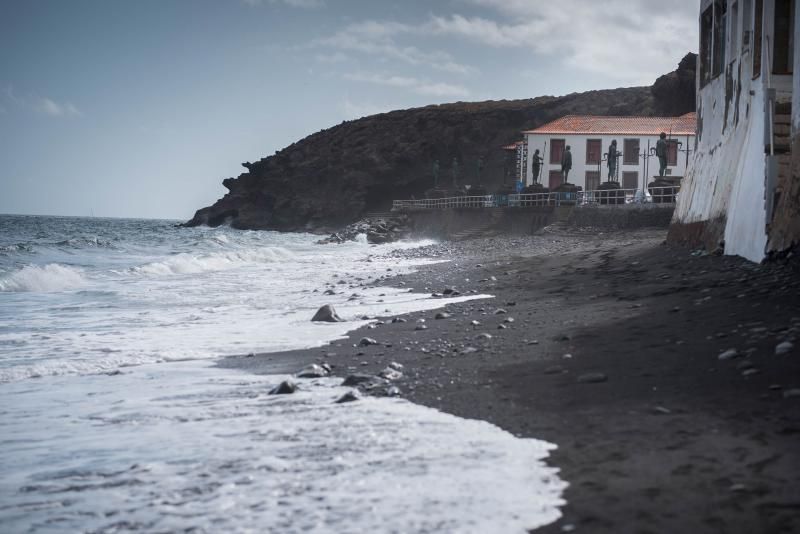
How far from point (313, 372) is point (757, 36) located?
8.75 metres


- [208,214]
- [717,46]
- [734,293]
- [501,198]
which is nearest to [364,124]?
[208,214]

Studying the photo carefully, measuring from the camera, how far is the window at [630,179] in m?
50.2

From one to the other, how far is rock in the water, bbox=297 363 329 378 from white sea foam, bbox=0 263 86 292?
455 inches

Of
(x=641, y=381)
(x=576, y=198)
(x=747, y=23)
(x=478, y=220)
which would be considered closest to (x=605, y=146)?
(x=478, y=220)

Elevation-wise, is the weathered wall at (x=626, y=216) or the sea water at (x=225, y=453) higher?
the weathered wall at (x=626, y=216)

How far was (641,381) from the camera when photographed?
15.3 feet

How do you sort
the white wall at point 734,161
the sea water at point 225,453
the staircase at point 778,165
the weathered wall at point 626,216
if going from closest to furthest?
1. the sea water at point 225,453
2. the staircase at point 778,165
3. the white wall at point 734,161
4. the weathered wall at point 626,216

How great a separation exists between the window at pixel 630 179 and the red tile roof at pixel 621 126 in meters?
2.90

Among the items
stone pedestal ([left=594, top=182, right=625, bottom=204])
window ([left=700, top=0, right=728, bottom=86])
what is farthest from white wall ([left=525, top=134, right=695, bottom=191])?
window ([left=700, top=0, right=728, bottom=86])

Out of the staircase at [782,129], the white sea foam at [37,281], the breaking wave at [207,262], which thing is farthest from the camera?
the breaking wave at [207,262]

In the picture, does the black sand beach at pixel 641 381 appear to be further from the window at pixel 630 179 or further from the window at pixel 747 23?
the window at pixel 630 179

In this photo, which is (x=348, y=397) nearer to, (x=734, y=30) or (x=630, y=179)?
(x=734, y=30)

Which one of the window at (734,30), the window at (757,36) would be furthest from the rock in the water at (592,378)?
the window at (734,30)

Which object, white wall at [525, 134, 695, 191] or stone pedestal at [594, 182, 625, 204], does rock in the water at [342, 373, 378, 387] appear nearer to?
stone pedestal at [594, 182, 625, 204]
